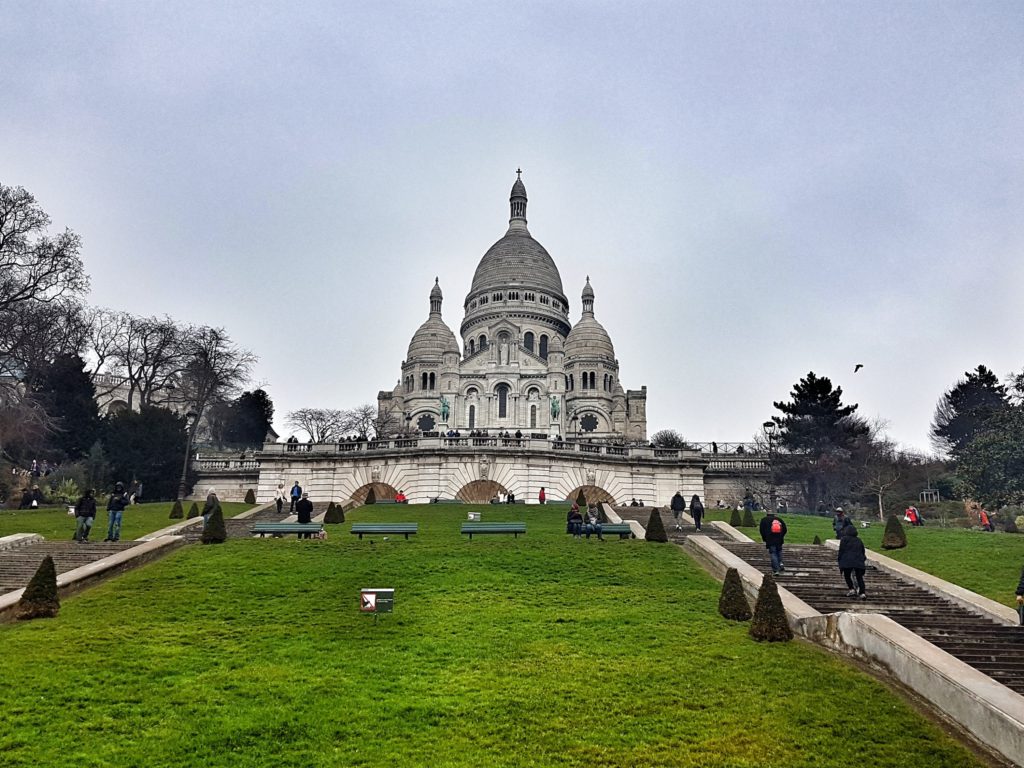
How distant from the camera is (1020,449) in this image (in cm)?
3491

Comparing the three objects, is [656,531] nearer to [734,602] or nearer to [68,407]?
[734,602]

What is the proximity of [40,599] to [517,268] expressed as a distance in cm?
8641

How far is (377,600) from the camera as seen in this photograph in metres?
15.1

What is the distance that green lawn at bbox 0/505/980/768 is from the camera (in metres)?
9.76

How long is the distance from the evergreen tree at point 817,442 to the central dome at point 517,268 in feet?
158

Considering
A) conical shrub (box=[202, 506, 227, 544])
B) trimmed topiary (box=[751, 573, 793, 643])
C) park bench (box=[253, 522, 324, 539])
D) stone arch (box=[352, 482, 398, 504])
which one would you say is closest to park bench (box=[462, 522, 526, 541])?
park bench (box=[253, 522, 324, 539])

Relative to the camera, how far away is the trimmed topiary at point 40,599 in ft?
49.8

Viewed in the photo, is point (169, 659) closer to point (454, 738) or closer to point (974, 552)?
point (454, 738)

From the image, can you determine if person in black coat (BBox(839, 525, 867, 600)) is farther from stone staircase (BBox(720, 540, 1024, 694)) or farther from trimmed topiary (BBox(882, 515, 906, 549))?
trimmed topiary (BBox(882, 515, 906, 549))

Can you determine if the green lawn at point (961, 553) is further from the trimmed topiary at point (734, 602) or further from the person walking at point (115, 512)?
the person walking at point (115, 512)

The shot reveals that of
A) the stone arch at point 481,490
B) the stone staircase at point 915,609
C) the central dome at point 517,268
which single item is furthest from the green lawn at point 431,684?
the central dome at point 517,268

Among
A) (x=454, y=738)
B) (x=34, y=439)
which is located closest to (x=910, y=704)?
(x=454, y=738)

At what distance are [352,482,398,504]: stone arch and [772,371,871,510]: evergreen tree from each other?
2188 cm

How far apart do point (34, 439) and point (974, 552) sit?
39117 millimetres
